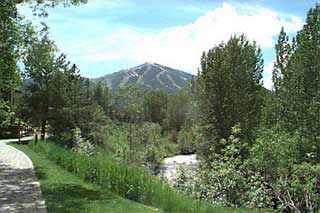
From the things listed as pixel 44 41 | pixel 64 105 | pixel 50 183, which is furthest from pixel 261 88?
pixel 50 183

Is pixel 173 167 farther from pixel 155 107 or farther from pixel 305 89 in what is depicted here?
pixel 155 107

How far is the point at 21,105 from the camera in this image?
91.3 ft

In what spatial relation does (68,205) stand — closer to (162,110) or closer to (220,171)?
(220,171)

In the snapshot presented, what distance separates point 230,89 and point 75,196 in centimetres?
1462

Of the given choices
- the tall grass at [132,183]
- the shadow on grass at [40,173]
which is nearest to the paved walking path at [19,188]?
the shadow on grass at [40,173]

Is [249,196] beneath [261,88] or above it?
beneath

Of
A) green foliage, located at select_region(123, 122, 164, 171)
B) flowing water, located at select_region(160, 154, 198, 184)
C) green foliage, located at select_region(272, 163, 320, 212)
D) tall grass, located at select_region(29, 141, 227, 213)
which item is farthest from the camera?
green foliage, located at select_region(123, 122, 164, 171)

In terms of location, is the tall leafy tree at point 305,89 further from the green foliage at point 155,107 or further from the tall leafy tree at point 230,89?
the green foliage at point 155,107

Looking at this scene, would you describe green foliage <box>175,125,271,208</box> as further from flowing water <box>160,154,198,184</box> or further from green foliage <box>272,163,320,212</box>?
green foliage <box>272,163,320,212</box>

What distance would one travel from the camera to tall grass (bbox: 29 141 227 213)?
8.00 meters

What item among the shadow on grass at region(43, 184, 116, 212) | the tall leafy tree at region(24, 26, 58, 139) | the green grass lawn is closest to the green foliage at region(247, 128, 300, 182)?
the green grass lawn

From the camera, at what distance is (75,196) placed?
977 centimetres

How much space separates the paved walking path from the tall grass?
1.32 meters

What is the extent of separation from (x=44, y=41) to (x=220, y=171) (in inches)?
268
